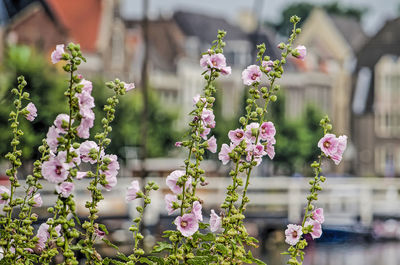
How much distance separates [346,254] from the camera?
30016mm

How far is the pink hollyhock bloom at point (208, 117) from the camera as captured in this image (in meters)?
4.14

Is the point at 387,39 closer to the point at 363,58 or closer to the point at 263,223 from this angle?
the point at 363,58

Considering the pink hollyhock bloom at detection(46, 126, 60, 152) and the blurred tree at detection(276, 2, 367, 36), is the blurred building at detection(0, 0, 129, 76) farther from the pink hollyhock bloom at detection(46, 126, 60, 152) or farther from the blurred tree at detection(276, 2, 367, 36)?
the pink hollyhock bloom at detection(46, 126, 60, 152)

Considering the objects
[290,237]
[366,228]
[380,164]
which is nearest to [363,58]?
[380,164]

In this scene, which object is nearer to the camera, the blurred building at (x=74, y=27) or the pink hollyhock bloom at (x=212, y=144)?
the pink hollyhock bloom at (x=212, y=144)

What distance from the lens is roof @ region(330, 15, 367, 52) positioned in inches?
2830

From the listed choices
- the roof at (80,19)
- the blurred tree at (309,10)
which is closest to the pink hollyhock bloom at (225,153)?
the roof at (80,19)

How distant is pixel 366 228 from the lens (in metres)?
31.7

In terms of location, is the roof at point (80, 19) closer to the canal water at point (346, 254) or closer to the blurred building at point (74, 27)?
the blurred building at point (74, 27)

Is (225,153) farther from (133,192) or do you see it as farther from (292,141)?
(292,141)

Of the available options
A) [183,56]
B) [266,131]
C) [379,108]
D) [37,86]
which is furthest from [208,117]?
[379,108]

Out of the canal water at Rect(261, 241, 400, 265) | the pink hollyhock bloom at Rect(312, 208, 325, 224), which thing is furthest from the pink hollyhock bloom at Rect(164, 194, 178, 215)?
the canal water at Rect(261, 241, 400, 265)

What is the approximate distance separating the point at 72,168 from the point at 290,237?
3.40 feet

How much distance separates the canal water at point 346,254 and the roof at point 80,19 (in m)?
28.8
